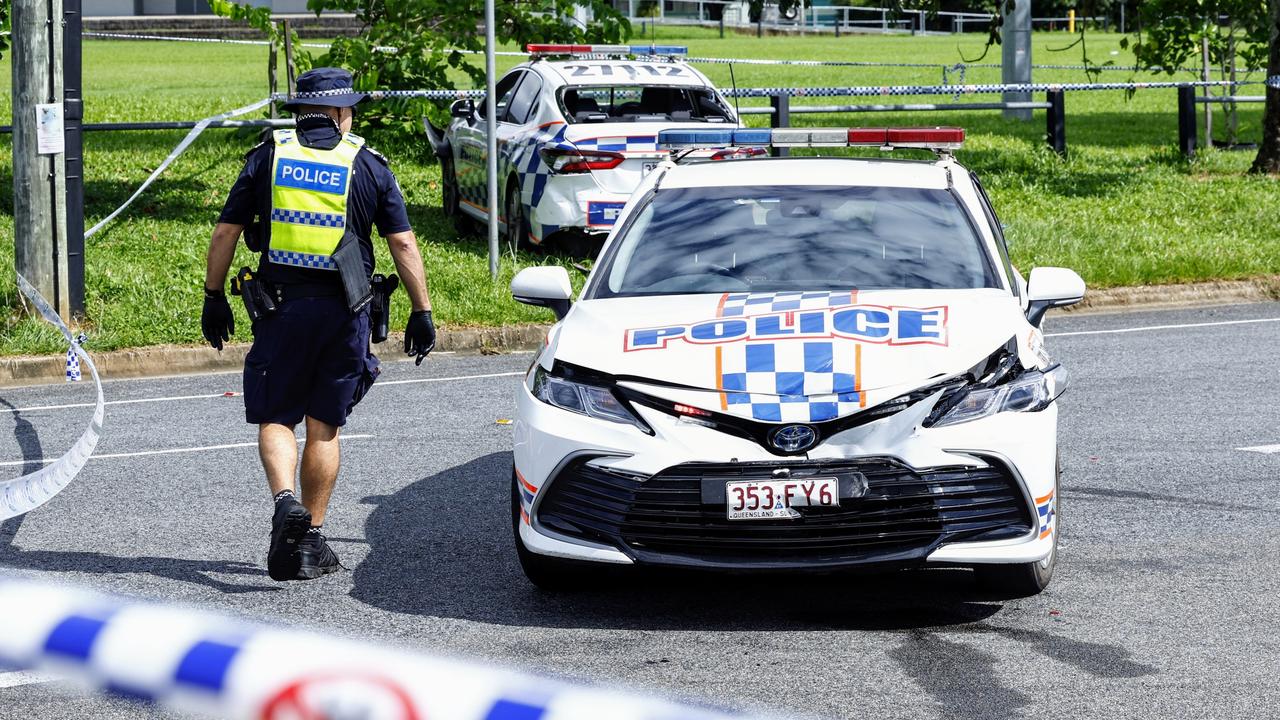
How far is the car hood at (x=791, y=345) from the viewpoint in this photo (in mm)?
5246

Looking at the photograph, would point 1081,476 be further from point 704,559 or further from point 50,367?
point 50,367

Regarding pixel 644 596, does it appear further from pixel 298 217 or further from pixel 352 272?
pixel 298 217

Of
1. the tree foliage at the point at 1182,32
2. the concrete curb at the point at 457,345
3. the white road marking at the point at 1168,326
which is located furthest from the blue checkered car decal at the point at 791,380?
the tree foliage at the point at 1182,32

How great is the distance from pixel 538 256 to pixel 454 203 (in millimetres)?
2353

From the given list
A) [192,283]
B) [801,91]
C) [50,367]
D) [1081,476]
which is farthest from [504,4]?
[1081,476]

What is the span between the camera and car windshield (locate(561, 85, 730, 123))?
13.5 meters

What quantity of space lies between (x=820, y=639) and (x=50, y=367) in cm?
707

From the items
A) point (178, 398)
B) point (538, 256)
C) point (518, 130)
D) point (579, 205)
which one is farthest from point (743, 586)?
point (518, 130)

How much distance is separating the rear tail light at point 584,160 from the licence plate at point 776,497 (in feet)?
Result: 25.8

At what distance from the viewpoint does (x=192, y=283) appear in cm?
1258

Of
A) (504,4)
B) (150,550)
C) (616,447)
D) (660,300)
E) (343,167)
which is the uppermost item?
(504,4)

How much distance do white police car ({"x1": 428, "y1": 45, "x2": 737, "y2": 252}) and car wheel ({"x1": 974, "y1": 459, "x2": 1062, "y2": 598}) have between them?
6.57 metres

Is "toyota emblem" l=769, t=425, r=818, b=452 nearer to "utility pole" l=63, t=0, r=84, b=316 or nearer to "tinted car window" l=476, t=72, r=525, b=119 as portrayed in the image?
"utility pole" l=63, t=0, r=84, b=316

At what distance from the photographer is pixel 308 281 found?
6000 millimetres
